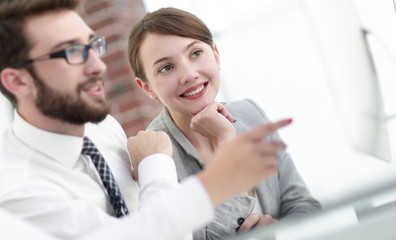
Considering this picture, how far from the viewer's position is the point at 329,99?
276cm

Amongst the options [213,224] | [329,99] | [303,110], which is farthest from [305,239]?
[329,99]

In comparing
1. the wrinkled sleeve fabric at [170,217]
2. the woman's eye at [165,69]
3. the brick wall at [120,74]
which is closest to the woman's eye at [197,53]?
the woman's eye at [165,69]

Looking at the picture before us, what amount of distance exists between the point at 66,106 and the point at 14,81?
0.24 feet

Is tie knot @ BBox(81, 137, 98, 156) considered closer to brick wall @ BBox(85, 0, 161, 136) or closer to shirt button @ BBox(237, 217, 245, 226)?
shirt button @ BBox(237, 217, 245, 226)

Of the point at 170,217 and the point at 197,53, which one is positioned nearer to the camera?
the point at 170,217

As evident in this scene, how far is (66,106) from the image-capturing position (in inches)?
25.0

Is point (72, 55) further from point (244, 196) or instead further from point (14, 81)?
point (244, 196)

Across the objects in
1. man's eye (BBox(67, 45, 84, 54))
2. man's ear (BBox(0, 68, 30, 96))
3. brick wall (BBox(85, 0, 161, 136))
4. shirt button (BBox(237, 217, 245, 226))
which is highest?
man's eye (BBox(67, 45, 84, 54))

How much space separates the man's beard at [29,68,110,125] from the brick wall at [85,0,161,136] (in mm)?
714

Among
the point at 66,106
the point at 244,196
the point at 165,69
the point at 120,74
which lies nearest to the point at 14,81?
the point at 66,106

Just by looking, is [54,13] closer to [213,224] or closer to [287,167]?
[213,224]

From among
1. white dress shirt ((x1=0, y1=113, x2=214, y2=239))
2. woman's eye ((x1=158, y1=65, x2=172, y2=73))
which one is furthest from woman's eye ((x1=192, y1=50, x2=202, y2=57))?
white dress shirt ((x1=0, y1=113, x2=214, y2=239))

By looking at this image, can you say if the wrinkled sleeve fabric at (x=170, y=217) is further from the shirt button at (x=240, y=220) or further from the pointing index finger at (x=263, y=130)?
the shirt button at (x=240, y=220)

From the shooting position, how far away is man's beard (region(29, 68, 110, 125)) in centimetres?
63
